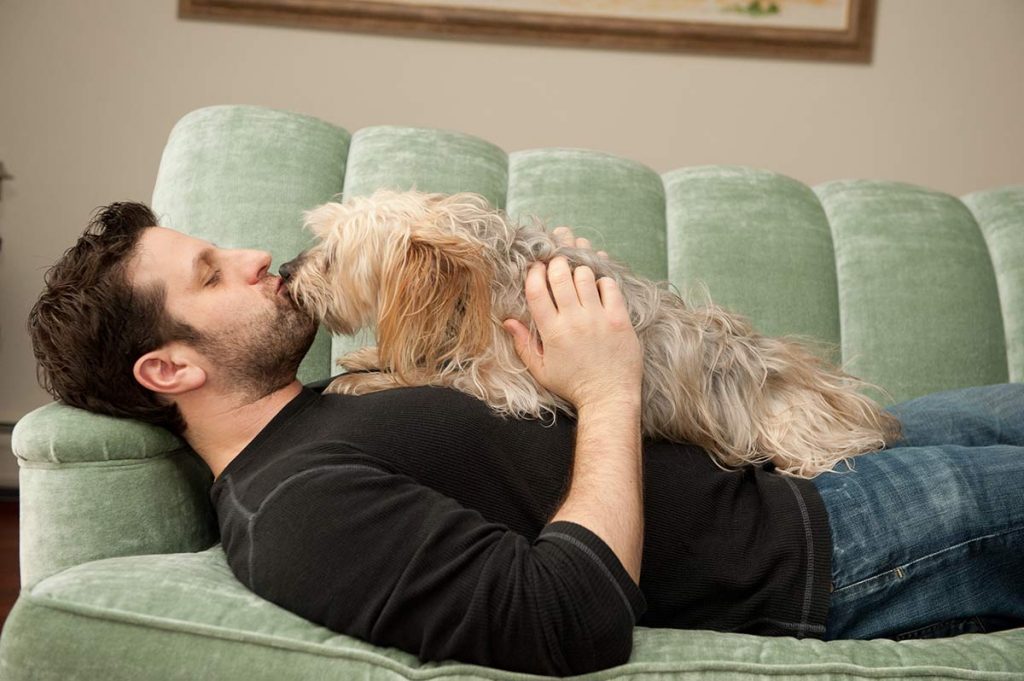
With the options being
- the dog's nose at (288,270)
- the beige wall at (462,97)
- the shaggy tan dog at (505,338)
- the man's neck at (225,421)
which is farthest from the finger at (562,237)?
the beige wall at (462,97)

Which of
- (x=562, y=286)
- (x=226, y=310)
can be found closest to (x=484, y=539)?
(x=562, y=286)

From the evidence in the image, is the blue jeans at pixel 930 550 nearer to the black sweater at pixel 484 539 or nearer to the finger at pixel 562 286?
the black sweater at pixel 484 539

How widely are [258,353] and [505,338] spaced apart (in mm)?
459

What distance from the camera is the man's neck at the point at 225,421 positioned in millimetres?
1598

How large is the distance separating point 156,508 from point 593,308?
843mm

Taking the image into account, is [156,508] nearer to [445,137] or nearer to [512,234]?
[512,234]

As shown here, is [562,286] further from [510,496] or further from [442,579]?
[442,579]

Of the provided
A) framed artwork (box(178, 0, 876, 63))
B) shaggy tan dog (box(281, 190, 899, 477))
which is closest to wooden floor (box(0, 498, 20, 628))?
shaggy tan dog (box(281, 190, 899, 477))

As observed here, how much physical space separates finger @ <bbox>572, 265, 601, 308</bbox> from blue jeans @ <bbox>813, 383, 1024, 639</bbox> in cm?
52

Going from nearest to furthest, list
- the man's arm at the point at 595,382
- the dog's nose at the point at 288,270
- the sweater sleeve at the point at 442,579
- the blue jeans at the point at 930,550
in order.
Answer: the sweater sleeve at the point at 442,579 < the man's arm at the point at 595,382 < the blue jeans at the point at 930,550 < the dog's nose at the point at 288,270

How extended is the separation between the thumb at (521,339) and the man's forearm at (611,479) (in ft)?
0.79

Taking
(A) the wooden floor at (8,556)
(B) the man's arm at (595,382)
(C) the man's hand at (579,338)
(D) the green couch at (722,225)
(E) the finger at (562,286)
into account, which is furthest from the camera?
(A) the wooden floor at (8,556)

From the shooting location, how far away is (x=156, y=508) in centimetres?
157

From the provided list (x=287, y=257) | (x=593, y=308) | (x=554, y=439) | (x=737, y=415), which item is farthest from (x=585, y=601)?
(x=287, y=257)
